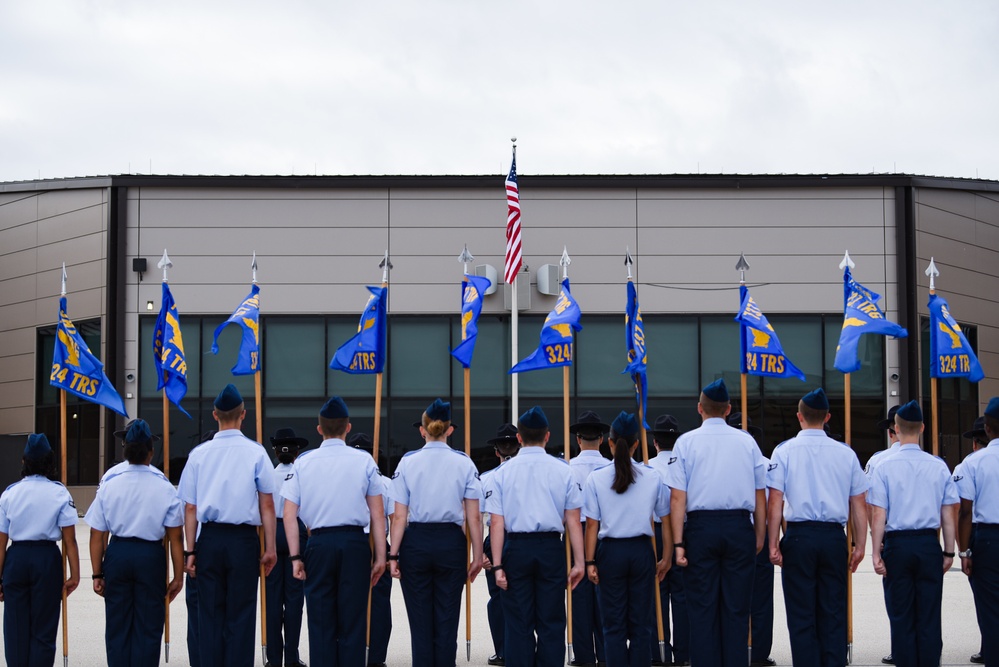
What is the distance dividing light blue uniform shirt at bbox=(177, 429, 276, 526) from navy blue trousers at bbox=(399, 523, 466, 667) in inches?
43.5

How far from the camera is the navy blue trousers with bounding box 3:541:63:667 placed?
8703 millimetres

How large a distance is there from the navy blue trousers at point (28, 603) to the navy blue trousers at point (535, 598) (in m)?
3.30

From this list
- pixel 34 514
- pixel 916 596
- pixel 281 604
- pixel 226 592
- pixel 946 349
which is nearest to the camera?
pixel 226 592

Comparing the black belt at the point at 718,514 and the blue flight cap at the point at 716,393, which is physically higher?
the blue flight cap at the point at 716,393

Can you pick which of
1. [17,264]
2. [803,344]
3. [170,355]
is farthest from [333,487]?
[17,264]

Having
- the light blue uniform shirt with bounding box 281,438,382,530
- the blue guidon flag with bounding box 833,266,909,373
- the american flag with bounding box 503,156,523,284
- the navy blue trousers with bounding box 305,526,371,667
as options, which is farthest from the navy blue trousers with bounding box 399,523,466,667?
the american flag with bounding box 503,156,523,284

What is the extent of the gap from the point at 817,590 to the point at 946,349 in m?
5.37

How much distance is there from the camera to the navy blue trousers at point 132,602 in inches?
326

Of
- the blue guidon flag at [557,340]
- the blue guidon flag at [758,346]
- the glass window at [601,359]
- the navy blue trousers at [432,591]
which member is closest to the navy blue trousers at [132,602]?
the navy blue trousers at [432,591]

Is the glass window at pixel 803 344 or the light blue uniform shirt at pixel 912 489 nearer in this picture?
the light blue uniform shirt at pixel 912 489

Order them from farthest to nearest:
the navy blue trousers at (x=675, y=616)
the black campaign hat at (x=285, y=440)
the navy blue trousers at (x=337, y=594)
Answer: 1. the black campaign hat at (x=285, y=440)
2. the navy blue trousers at (x=675, y=616)
3. the navy blue trousers at (x=337, y=594)

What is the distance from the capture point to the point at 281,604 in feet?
32.1

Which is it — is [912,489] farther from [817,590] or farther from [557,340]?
[557,340]

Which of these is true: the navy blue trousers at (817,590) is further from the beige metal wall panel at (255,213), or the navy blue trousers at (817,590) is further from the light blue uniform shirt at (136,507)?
the beige metal wall panel at (255,213)
